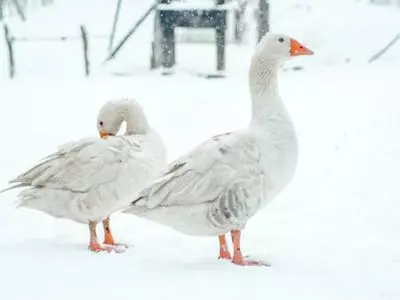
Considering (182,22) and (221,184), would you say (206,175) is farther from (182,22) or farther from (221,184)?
(182,22)

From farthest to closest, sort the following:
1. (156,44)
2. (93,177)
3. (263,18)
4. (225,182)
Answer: (263,18)
(156,44)
(93,177)
(225,182)

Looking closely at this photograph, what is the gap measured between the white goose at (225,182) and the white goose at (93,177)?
0.56 metres

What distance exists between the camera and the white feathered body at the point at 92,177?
5609 mm

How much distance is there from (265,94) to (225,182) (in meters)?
0.81

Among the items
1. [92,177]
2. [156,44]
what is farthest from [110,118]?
[156,44]

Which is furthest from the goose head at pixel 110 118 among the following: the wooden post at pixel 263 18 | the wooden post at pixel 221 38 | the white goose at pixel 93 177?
the wooden post at pixel 263 18

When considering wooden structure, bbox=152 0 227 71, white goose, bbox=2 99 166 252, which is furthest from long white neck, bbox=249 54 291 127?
wooden structure, bbox=152 0 227 71

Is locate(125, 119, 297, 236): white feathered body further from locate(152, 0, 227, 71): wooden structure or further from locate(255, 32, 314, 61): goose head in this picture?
locate(152, 0, 227, 71): wooden structure

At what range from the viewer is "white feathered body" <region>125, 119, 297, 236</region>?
492cm

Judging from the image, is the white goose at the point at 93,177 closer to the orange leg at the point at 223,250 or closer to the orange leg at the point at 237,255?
the orange leg at the point at 223,250

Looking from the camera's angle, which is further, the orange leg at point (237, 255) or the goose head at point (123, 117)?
the goose head at point (123, 117)

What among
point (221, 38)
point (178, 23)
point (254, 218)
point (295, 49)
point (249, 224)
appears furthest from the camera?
point (178, 23)

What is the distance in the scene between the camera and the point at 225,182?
4914mm

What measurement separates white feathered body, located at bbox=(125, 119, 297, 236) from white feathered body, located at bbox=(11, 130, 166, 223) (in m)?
0.57
